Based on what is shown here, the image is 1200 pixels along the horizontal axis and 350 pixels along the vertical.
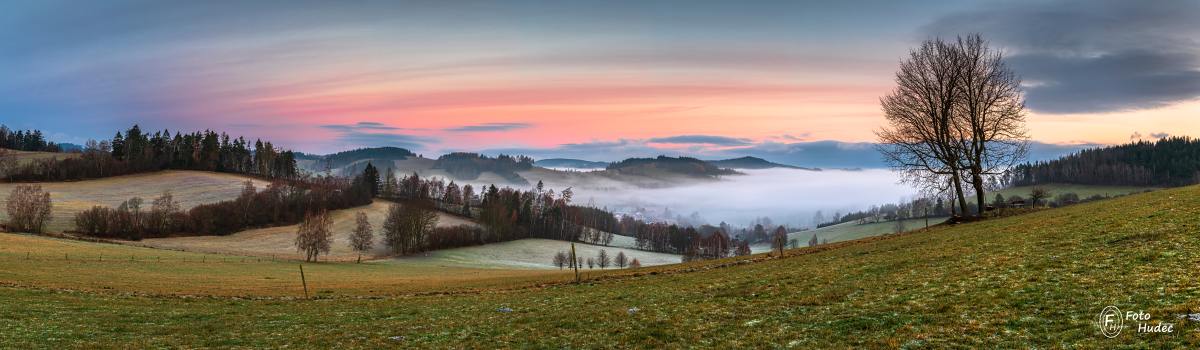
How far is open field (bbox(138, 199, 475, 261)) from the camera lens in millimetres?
126438

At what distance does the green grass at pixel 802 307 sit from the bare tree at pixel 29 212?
4900 inches

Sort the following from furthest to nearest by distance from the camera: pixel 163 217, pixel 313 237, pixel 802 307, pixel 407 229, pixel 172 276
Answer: pixel 407 229
pixel 163 217
pixel 313 237
pixel 172 276
pixel 802 307

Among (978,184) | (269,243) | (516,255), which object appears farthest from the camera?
(516,255)

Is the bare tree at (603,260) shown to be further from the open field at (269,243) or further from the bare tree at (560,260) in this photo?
the open field at (269,243)

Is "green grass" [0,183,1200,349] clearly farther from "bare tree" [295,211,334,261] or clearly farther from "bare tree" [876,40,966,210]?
"bare tree" [295,211,334,261]

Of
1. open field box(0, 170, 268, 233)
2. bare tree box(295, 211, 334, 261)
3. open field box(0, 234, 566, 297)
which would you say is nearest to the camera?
open field box(0, 234, 566, 297)

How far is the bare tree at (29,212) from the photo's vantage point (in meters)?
127

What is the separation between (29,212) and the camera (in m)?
130

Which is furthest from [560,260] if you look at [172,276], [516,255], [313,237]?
[172,276]

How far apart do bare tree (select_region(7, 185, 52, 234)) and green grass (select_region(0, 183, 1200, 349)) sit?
124m

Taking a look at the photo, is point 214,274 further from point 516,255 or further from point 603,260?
point 603,260

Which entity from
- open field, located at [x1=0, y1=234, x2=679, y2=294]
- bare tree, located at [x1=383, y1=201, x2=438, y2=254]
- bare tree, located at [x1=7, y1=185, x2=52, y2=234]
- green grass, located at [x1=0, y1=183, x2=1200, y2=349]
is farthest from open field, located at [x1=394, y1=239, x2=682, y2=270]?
green grass, located at [x1=0, y1=183, x2=1200, y2=349]

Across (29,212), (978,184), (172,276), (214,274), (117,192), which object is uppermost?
(978,184)

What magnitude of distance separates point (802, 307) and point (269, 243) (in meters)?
153
